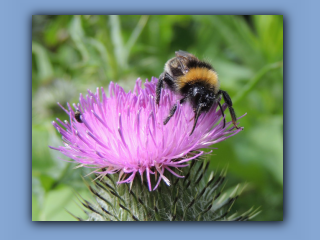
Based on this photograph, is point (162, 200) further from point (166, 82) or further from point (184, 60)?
point (184, 60)

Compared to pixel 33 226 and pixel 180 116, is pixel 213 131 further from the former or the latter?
pixel 33 226

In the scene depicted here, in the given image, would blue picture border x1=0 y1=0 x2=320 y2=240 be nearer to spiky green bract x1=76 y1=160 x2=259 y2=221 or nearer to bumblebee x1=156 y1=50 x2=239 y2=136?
spiky green bract x1=76 y1=160 x2=259 y2=221

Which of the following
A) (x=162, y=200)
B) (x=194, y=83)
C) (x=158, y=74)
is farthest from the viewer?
(x=158, y=74)

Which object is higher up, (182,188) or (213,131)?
(213,131)
